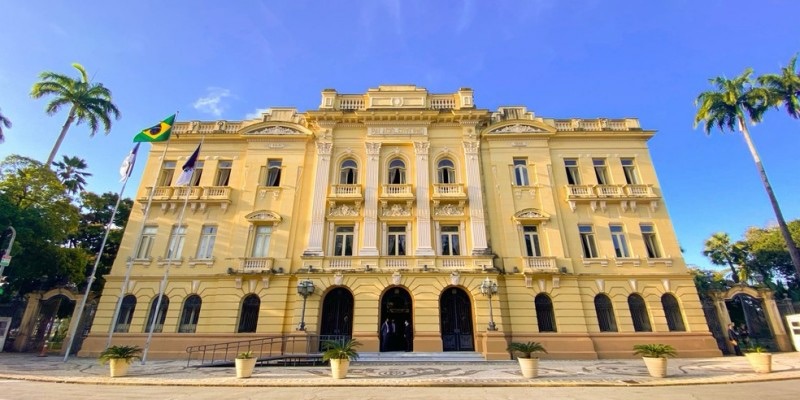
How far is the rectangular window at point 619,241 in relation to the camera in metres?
18.8

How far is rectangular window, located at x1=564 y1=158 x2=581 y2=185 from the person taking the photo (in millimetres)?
21078

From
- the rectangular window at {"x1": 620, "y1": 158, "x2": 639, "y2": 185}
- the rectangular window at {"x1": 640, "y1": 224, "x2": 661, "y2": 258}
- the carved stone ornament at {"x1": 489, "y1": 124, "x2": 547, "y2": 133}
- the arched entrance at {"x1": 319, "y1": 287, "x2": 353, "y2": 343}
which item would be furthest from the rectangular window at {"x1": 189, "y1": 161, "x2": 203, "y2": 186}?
the rectangular window at {"x1": 640, "y1": 224, "x2": 661, "y2": 258}

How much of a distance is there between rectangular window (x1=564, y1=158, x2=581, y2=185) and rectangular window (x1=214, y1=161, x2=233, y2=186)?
2089cm

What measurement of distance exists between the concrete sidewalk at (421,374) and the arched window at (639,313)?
7.85 ft

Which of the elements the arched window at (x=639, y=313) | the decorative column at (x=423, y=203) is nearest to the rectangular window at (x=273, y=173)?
the decorative column at (x=423, y=203)

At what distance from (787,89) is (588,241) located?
15451 millimetres

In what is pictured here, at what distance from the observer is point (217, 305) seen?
17.6m

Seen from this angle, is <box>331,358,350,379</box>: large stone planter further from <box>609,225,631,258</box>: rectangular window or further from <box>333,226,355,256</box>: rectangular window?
<box>609,225,631,258</box>: rectangular window

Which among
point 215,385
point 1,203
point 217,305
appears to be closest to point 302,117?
point 217,305

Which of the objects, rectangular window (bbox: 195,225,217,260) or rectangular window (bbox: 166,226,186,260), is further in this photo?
rectangular window (bbox: 195,225,217,260)

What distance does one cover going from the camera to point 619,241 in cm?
1916

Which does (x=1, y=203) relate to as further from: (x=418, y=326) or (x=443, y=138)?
(x=443, y=138)

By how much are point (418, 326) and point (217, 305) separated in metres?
10.2

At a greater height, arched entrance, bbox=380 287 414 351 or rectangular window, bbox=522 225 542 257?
rectangular window, bbox=522 225 542 257
